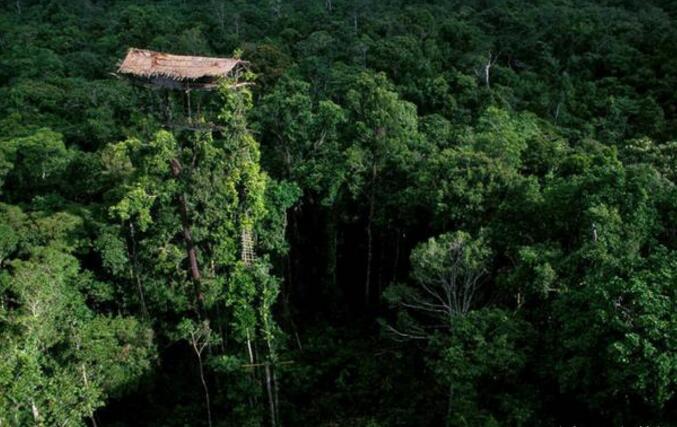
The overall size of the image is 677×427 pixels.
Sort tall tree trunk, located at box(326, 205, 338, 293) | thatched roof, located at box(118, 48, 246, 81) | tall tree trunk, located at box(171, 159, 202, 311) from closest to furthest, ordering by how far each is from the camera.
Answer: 1. thatched roof, located at box(118, 48, 246, 81)
2. tall tree trunk, located at box(171, 159, 202, 311)
3. tall tree trunk, located at box(326, 205, 338, 293)

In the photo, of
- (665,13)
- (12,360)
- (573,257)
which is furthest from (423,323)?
(665,13)

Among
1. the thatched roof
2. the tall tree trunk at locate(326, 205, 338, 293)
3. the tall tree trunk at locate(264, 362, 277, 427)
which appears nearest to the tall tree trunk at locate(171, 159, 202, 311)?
the thatched roof

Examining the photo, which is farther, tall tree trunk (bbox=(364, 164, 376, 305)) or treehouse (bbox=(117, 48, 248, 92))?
tall tree trunk (bbox=(364, 164, 376, 305))

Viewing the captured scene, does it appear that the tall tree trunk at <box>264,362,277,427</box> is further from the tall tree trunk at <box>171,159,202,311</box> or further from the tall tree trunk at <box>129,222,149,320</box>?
the tall tree trunk at <box>129,222,149,320</box>

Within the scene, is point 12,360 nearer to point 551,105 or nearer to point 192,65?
point 192,65

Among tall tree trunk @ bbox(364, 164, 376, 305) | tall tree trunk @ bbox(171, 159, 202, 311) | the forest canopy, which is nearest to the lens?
the forest canopy

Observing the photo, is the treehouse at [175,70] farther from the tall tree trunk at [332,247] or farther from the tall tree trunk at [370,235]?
the tall tree trunk at [332,247]

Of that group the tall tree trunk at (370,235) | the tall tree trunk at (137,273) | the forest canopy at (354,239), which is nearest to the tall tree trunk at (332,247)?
the forest canopy at (354,239)
